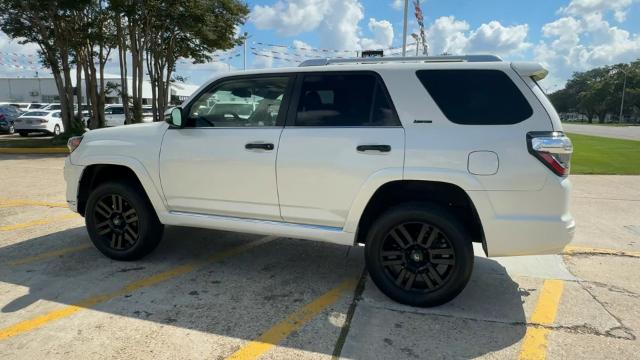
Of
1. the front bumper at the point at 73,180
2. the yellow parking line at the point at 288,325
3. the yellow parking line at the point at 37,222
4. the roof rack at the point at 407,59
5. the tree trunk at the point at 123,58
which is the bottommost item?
the yellow parking line at the point at 288,325

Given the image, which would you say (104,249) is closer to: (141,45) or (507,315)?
(507,315)

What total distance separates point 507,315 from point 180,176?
3030 millimetres

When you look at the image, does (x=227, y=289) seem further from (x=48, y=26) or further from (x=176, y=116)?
(x=48, y=26)

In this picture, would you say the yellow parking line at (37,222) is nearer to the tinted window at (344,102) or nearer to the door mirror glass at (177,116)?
the door mirror glass at (177,116)

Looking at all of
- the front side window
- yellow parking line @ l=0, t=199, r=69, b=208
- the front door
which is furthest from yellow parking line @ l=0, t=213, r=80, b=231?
the front side window

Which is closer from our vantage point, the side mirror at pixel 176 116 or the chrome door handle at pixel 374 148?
the chrome door handle at pixel 374 148

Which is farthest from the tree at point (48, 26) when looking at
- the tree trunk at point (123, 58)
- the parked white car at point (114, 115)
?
the parked white car at point (114, 115)

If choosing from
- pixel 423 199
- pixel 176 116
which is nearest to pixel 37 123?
pixel 176 116

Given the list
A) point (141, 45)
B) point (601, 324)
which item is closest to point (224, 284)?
point (601, 324)

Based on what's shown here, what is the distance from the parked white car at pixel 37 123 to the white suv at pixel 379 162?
1853 centimetres

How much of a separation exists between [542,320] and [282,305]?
2.00 m

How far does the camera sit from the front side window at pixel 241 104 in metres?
4.04

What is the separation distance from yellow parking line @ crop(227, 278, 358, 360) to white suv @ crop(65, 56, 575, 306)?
44 cm

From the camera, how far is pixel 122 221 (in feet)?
15.2
